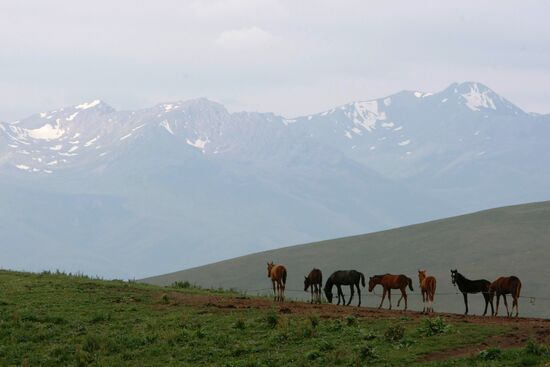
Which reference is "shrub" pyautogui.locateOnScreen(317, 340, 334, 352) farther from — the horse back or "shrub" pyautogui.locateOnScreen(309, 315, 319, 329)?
the horse back

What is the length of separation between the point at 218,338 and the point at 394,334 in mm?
5398

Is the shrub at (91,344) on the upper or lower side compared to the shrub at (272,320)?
lower

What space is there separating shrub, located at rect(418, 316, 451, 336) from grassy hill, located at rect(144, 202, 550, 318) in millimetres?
69663

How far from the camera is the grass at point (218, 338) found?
1054 inches

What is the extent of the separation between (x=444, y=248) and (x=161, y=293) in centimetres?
9791

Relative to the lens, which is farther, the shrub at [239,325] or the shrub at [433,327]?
the shrub at [239,325]

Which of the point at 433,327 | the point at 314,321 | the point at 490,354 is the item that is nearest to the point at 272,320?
the point at 314,321

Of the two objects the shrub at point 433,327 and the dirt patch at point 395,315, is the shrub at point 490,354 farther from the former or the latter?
the shrub at point 433,327

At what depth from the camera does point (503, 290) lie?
34.1 metres

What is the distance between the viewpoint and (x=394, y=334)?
93.4 ft

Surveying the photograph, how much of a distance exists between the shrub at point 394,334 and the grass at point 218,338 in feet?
0.09

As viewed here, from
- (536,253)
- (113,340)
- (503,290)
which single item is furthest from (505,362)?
(536,253)

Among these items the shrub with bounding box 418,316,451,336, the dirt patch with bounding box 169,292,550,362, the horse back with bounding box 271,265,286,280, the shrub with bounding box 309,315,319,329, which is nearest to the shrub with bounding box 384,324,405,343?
the shrub with bounding box 418,316,451,336

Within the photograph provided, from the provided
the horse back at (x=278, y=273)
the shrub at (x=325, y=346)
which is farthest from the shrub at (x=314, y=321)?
the horse back at (x=278, y=273)
